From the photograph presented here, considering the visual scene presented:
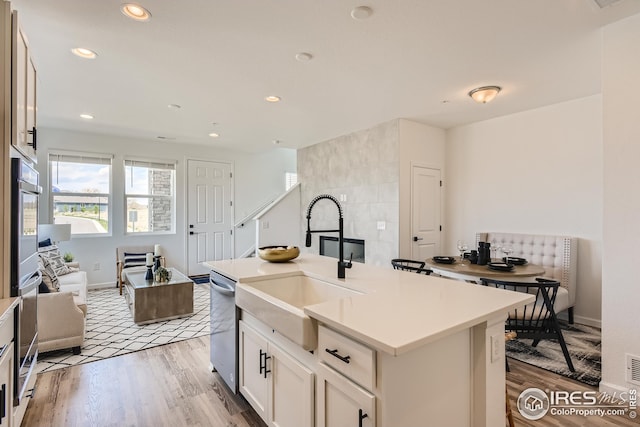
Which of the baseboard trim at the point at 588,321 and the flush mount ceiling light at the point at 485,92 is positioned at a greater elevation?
the flush mount ceiling light at the point at 485,92

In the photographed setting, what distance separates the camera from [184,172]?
6.29m

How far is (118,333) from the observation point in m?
3.45

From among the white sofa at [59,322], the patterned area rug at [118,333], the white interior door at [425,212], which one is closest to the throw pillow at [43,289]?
the white sofa at [59,322]

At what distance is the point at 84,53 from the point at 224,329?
2.53 metres

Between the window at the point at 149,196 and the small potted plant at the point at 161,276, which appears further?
the window at the point at 149,196

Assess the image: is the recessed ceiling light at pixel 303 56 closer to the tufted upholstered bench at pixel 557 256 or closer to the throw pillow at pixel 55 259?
the tufted upholstered bench at pixel 557 256

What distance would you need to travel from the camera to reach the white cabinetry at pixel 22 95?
1634 millimetres

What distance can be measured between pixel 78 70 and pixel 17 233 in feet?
6.76

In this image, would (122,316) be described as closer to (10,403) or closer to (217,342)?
(217,342)

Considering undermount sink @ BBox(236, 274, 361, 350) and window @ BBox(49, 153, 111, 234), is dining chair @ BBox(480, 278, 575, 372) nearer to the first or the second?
undermount sink @ BBox(236, 274, 361, 350)

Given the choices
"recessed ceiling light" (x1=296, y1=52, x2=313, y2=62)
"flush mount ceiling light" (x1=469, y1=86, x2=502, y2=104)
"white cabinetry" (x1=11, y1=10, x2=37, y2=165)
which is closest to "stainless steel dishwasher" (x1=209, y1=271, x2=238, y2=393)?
"white cabinetry" (x1=11, y1=10, x2=37, y2=165)

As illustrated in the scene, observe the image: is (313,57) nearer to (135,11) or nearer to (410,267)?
(135,11)

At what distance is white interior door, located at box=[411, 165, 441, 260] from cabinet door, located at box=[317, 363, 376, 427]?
12.0 ft

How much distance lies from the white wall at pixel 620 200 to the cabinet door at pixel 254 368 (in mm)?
2387
